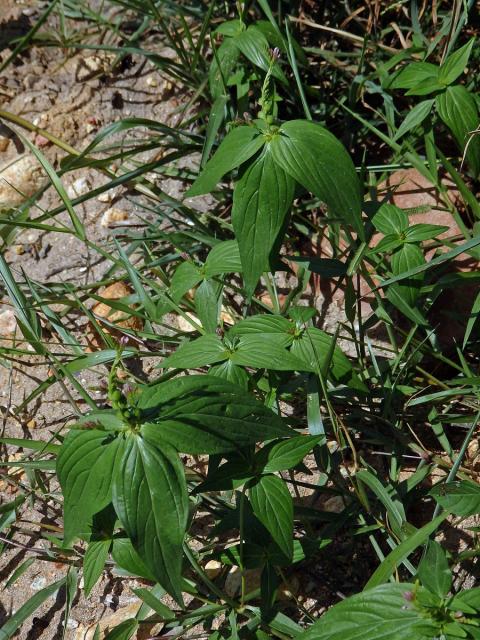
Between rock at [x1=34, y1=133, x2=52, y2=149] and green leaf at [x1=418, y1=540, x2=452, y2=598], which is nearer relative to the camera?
green leaf at [x1=418, y1=540, x2=452, y2=598]

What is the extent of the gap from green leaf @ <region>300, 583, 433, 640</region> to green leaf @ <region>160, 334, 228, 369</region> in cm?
50

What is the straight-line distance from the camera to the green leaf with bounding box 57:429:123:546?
3.81 ft

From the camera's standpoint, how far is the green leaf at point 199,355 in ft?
4.76

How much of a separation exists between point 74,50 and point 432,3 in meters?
1.25

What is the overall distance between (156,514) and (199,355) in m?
0.40

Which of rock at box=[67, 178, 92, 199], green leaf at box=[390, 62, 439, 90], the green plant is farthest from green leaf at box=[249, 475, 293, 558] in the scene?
rock at box=[67, 178, 92, 199]

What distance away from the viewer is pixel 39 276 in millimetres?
2369

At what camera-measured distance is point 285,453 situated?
137 centimetres

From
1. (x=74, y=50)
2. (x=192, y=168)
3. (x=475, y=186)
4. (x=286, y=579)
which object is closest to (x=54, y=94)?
(x=74, y=50)

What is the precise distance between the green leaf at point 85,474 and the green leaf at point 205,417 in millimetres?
69

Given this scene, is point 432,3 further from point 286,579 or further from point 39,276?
point 286,579

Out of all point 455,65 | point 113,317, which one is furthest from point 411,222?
point 113,317

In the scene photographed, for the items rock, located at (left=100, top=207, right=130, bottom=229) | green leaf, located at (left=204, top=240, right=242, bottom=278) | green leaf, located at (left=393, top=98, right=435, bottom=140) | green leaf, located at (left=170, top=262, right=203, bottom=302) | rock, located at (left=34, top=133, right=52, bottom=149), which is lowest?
green leaf, located at (left=170, top=262, right=203, bottom=302)

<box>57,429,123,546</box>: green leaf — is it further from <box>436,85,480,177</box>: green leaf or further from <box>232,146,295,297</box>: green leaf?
<box>436,85,480,177</box>: green leaf
